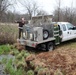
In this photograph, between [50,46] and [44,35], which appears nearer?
[44,35]

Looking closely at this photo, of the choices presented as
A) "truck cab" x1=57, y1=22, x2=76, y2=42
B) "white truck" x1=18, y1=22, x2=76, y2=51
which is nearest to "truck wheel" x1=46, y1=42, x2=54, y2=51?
"white truck" x1=18, y1=22, x2=76, y2=51

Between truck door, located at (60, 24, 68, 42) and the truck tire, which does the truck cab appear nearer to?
truck door, located at (60, 24, 68, 42)

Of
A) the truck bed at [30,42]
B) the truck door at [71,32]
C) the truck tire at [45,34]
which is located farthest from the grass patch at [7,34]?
the truck door at [71,32]

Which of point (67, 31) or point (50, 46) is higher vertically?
point (67, 31)

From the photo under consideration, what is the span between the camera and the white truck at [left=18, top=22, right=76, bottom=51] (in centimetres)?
1100

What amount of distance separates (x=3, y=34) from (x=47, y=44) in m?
4.13

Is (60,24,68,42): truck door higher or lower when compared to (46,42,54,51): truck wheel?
higher

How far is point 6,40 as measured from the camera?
560 inches

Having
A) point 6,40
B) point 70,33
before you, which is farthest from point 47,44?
point 6,40

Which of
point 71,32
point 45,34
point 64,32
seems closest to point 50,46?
point 45,34

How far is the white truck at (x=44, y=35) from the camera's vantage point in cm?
1100

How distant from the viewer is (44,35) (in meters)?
11.4

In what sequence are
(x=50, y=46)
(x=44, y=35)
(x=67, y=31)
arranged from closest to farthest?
(x=44, y=35), (x=50, y=46), (x=67, y=31)

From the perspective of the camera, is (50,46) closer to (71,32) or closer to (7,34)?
(71,32)
